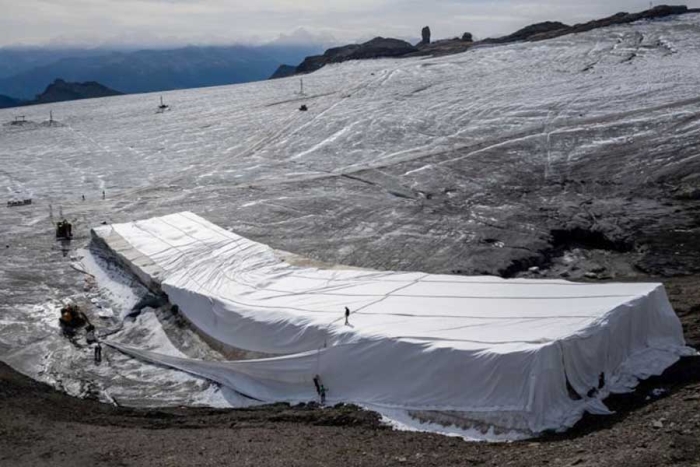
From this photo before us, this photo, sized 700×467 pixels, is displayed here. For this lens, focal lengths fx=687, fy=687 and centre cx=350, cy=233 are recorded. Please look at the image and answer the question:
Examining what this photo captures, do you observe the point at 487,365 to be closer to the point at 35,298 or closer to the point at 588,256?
the point at 588,256

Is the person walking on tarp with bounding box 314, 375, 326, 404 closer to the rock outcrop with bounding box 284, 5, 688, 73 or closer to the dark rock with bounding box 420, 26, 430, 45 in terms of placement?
the rock outcrop with bounding box 284, 5, 688, 73

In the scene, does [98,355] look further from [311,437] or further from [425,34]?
[425,34]

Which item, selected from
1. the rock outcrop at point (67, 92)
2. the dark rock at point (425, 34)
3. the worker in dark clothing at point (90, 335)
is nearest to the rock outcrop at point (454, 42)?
the dark rock at point (425, 34)

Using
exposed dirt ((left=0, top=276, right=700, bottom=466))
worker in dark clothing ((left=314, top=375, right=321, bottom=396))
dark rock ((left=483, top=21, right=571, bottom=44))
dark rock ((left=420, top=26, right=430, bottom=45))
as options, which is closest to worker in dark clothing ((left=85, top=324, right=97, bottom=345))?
exposed dirt ((left=0, top=276, right=700, bottom=466))

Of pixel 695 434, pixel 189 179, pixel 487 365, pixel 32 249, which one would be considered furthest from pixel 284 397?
pixel 189 179

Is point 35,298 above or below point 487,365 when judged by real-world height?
below

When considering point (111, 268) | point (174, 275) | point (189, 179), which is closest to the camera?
point (174, 275)

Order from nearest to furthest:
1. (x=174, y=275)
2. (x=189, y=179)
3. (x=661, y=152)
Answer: (x=174, y=275), (x=661, y=152), (x=189, y=179)

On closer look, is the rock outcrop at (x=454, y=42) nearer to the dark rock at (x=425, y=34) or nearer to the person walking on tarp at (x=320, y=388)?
the dark rock at (x=425, y=34)
